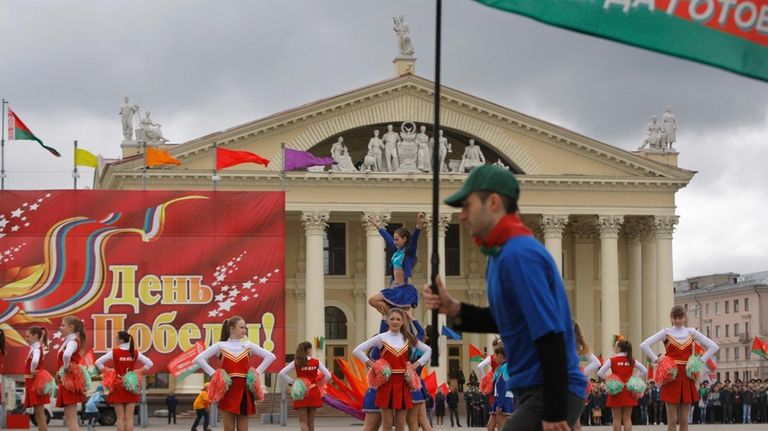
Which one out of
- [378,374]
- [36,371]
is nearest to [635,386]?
[378,374]

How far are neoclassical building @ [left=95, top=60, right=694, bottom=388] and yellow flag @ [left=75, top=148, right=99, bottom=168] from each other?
28.4ft

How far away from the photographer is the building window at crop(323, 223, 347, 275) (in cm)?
7638

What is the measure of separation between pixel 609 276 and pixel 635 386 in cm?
4939

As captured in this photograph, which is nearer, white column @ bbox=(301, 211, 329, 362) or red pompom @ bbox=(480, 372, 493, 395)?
red pompom @ bbox=(480, 372, 493, 395)

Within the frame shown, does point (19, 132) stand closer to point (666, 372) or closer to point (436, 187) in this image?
point (666, 372)

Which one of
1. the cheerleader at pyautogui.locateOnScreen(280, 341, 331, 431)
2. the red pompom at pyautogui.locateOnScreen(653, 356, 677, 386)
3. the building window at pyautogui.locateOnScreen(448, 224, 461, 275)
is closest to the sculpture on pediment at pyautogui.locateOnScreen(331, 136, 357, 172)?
the building window at pyautogui.locateOnScreen(448, 224, 461, 275)

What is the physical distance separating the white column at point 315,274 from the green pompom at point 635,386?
46428 mm

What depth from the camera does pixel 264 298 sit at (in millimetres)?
47156

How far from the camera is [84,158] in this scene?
5803 centimetres

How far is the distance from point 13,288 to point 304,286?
29737mm

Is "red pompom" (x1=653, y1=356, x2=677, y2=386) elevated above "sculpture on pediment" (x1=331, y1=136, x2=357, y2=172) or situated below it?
below

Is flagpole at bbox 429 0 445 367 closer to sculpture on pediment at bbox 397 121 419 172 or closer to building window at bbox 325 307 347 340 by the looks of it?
sculpture on pediment at bbox 397 121 419 172

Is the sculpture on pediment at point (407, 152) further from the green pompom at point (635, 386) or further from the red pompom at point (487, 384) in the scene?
the green pompom at point (635, 386)

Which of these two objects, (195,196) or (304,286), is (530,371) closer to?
(195,196)
